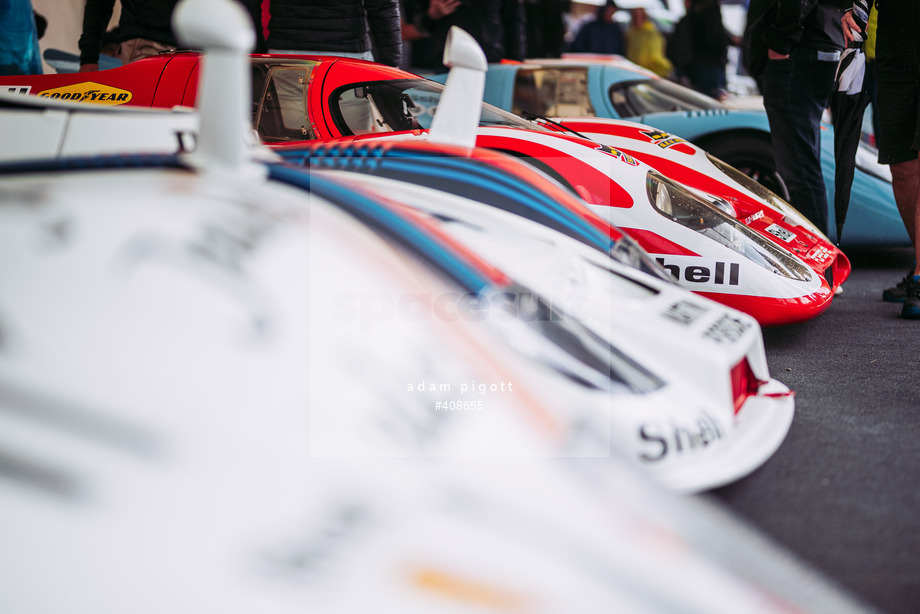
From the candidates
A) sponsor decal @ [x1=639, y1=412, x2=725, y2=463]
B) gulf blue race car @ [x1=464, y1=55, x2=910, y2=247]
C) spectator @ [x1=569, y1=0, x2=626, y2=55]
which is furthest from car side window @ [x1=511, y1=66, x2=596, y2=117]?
spectator @ [x1=569, y1=0, x2=626, y2=55]

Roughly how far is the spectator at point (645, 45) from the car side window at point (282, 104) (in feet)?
16.3

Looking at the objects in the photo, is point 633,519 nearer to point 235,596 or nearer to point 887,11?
point 235,596

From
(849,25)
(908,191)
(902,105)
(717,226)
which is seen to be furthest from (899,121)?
(717,226)

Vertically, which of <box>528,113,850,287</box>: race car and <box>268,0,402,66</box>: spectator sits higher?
<box>268,0,402,66</box>: spectator

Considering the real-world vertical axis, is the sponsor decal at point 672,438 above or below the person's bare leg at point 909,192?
above

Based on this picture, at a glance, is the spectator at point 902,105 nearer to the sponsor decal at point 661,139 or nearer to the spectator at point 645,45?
the sponsor decal at point 661,139

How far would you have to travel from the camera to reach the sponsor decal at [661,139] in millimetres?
2908

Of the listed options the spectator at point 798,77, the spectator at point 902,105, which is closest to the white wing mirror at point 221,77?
the spectator at point 902,105

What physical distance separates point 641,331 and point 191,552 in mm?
779

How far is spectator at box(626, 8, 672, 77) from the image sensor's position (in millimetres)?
6855

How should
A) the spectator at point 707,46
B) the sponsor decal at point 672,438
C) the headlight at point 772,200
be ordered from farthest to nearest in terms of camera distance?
the spectator at point 707,46 < the headlight at point 772,200 < the sponsor decal at point 672,438

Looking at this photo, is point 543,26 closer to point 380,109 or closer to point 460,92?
point 380,109

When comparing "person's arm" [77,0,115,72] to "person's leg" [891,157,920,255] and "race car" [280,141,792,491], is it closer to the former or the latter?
"race car" [280,141,792,491]

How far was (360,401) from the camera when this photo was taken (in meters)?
0.96
